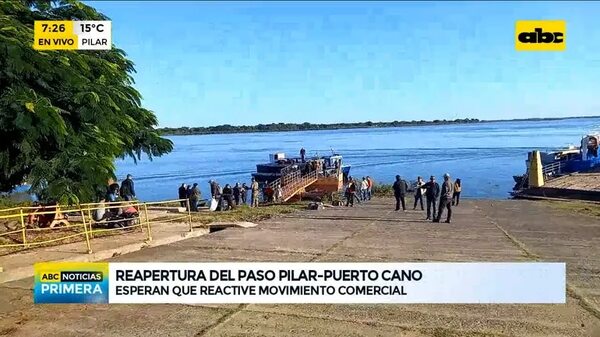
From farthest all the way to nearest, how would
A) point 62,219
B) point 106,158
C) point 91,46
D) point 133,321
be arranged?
point 62,219, point 91,46, point 106,158, point 133,321

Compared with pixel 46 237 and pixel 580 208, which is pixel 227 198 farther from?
pixel 580 208

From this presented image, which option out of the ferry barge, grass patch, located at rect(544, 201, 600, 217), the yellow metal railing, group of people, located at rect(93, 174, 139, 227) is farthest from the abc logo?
the ferry barge

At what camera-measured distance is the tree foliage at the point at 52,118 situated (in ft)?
25.6

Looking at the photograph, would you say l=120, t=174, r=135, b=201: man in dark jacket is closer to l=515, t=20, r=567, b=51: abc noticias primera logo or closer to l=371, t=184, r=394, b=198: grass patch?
l=515, t=20, r=567, b=51: abc noticias primera logo

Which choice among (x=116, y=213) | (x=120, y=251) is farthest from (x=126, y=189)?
(x=120, y=251)

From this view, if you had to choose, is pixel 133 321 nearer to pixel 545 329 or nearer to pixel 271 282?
pixel 271 282

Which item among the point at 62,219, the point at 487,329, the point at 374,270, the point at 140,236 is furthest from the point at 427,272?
the point at 62,219

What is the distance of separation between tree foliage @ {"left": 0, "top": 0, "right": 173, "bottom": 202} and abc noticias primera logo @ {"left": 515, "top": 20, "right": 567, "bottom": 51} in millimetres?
6600

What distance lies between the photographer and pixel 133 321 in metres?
5.84

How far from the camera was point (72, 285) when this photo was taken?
6.60 metres

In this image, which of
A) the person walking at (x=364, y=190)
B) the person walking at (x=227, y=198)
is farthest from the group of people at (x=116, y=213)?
the person walking at (x=364, y=190)

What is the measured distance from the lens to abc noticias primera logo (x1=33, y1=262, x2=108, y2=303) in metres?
6.44

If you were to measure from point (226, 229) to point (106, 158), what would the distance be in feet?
16.8

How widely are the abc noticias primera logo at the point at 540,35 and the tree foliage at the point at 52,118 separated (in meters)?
6.60
